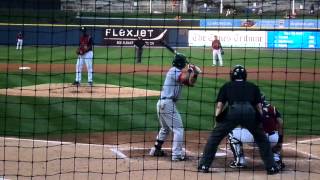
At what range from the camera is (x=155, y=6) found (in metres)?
40.8

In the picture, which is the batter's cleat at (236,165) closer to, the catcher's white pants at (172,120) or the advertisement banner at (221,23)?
the catcher's white pants at (172,120)

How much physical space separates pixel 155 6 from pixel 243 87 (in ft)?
110

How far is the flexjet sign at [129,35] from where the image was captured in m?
33.4

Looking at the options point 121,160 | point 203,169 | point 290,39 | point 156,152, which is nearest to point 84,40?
point 156,152

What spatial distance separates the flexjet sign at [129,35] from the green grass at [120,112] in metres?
15.7

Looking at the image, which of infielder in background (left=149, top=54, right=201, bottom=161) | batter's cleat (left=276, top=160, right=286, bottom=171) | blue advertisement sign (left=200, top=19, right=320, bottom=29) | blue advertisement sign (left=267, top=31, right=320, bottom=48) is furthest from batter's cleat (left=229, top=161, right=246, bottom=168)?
blue advertisement sign (left=267, top=31, right=320, bottom=48)

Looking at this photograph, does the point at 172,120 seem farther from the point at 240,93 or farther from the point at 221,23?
the point at 221,23

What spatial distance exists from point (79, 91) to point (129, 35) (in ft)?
60.5

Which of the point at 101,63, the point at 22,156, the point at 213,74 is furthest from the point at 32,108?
the point at 101,63

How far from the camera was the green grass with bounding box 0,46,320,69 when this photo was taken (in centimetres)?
2778

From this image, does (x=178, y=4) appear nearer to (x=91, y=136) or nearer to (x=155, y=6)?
(x=155, y=6)

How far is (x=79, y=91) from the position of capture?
53.5 feet

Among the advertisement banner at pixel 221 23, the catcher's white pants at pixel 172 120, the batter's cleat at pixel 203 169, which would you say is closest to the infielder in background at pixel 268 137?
the batter's cleat at pixel 203 169

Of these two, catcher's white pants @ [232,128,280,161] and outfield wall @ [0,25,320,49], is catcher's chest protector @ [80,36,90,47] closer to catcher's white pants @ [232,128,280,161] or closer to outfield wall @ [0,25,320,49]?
catcher's white pants @ [232,128,280,161]
